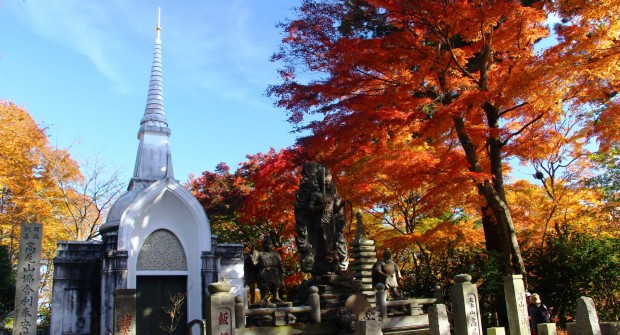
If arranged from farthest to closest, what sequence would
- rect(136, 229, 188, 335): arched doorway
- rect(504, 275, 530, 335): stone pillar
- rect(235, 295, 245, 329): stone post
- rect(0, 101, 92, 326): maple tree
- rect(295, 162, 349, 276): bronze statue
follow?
rect(0, 101, 92, 326): maple tree
rect(136, 229, 188, 335): arched doorway
rect(295, 162, 349, 276): bronze statue
rect(504, 275, 530, 335): stone pillar
rect(235, 295, 245, 329): stone post

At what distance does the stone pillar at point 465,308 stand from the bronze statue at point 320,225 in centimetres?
291

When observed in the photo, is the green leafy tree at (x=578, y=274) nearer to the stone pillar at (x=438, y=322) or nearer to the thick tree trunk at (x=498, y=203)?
the thick tree trunk at (x=498, y=203)

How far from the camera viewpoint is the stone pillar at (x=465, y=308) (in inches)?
364

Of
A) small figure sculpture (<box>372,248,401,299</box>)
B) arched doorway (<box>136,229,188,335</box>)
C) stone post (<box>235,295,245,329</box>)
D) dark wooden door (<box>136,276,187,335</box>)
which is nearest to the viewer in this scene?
stone post (<box>235,295,245,329</box>)

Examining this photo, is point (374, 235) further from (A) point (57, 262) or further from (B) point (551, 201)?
(A) point (57, 262)

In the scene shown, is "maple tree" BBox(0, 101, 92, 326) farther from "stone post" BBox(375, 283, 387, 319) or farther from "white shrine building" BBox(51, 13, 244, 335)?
"stone post" BBox(375, 283, 387, 319)

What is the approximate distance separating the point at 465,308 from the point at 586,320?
2.05 meters

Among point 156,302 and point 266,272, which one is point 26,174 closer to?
point 156,302

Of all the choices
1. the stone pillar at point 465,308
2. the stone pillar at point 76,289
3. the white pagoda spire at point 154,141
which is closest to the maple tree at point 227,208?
the white pagoda spire at point 154,141

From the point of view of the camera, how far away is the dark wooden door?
59.0 feet

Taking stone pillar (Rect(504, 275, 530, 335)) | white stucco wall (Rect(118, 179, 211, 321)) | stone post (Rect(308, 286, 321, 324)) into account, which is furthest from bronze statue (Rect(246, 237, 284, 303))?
white stucco wall (Rect(118, 179, 211, 321))

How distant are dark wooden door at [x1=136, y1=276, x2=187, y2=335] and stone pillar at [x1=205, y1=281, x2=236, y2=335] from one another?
1037 cm

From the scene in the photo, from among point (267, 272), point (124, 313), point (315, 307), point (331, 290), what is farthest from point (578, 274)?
point (124, 313)

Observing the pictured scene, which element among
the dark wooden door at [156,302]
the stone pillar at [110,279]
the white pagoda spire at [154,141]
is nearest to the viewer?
the stone pillar at [110,279]
